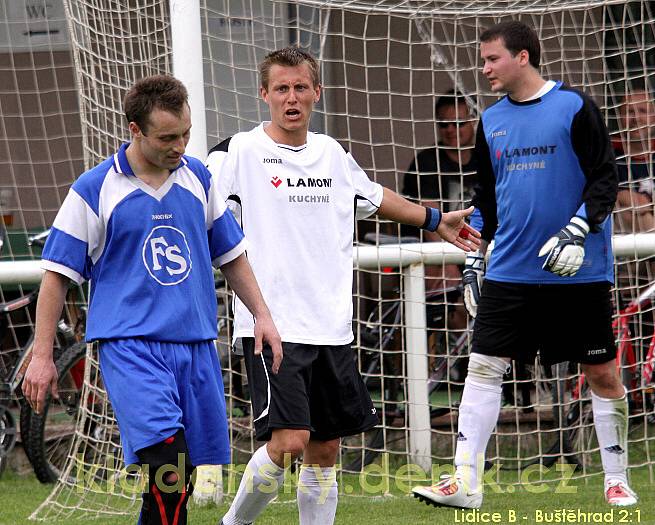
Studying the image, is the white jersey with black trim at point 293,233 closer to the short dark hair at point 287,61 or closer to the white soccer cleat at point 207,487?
the short dark hair at point 287,61

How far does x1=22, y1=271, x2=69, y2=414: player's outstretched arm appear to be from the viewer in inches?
149

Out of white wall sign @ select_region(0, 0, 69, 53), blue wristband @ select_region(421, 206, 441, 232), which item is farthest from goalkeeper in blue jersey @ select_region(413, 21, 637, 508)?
white wall sign @ select_region(0, 0, 69, 53)

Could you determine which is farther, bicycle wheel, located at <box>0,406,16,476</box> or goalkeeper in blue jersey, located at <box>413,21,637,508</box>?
bicycle wheel, located at <box>0,406,16,476</box>

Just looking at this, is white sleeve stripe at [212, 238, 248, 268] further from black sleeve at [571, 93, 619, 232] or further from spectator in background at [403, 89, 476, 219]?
spectator in background at [403, 89, 476, 219]

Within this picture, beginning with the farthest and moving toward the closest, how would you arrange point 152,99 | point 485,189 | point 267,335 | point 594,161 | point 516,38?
point 485,189 → point 516,38 → point 594,161 → point 267,335 → point 152,99

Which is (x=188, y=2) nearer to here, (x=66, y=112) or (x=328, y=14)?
(x=328, y=14)

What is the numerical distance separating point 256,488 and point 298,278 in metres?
0.79

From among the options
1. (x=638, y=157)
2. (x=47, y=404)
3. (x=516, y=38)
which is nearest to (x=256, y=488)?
(x=516, y=38)

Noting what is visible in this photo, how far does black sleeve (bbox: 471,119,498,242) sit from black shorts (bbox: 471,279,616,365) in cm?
34

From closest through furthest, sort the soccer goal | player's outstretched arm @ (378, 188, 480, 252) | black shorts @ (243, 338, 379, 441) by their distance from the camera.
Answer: black shorts @ (243, 338, 379, 441) → player's outstretched arm @ (378, 188, 480, 252) → the soccer goal

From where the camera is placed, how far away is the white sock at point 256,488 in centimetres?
456

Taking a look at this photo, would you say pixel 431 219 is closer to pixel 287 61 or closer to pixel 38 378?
pixel 287 61

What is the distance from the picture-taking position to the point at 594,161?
5219 mm

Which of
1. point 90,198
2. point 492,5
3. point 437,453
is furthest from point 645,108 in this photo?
point 90,198
